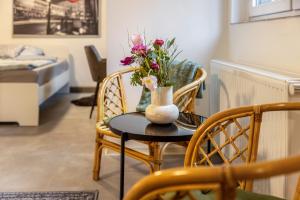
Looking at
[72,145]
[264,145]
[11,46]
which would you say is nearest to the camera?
[264,145]

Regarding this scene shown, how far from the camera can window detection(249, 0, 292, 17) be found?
82.4 inches

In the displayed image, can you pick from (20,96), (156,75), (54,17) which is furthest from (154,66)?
(54,17)

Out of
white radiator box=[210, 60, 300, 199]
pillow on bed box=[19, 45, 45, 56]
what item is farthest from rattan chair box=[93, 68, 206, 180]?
pillow on bed box=[19, 45, 45, 56]

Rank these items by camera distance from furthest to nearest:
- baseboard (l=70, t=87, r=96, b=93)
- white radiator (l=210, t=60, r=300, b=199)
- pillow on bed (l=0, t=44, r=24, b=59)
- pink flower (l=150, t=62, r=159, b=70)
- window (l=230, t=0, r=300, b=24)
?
baseboard (l=70, t=87, r=96, b=93) → pillow on bed (l=0, t=44, r=24, b=59) → window (l=230, t=0, r=300, b=24) → pink flower (l=150, t=62, r=159, b=70) → white radiator (l=210, t=60, r=300, b=199)

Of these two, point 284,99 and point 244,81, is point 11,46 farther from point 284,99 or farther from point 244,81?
point 284,99

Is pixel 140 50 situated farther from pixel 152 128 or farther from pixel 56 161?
pixel 56 161

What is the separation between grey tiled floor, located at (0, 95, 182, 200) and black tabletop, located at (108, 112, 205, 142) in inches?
21.0

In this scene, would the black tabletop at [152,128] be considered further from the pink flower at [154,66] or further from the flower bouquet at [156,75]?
the pink flower at [154,66]

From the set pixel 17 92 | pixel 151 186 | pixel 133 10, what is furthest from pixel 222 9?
pixel 151 186

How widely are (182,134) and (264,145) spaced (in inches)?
15.8

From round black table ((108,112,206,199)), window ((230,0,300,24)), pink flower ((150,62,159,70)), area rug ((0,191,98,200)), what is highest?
window ((230,0,300,24))

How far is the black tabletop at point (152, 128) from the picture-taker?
1788mm

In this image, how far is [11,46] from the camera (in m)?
6.05

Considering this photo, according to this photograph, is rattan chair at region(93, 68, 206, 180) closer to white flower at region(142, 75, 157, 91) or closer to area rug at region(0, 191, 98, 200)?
area rug at region(0, 191, 98, 200)
